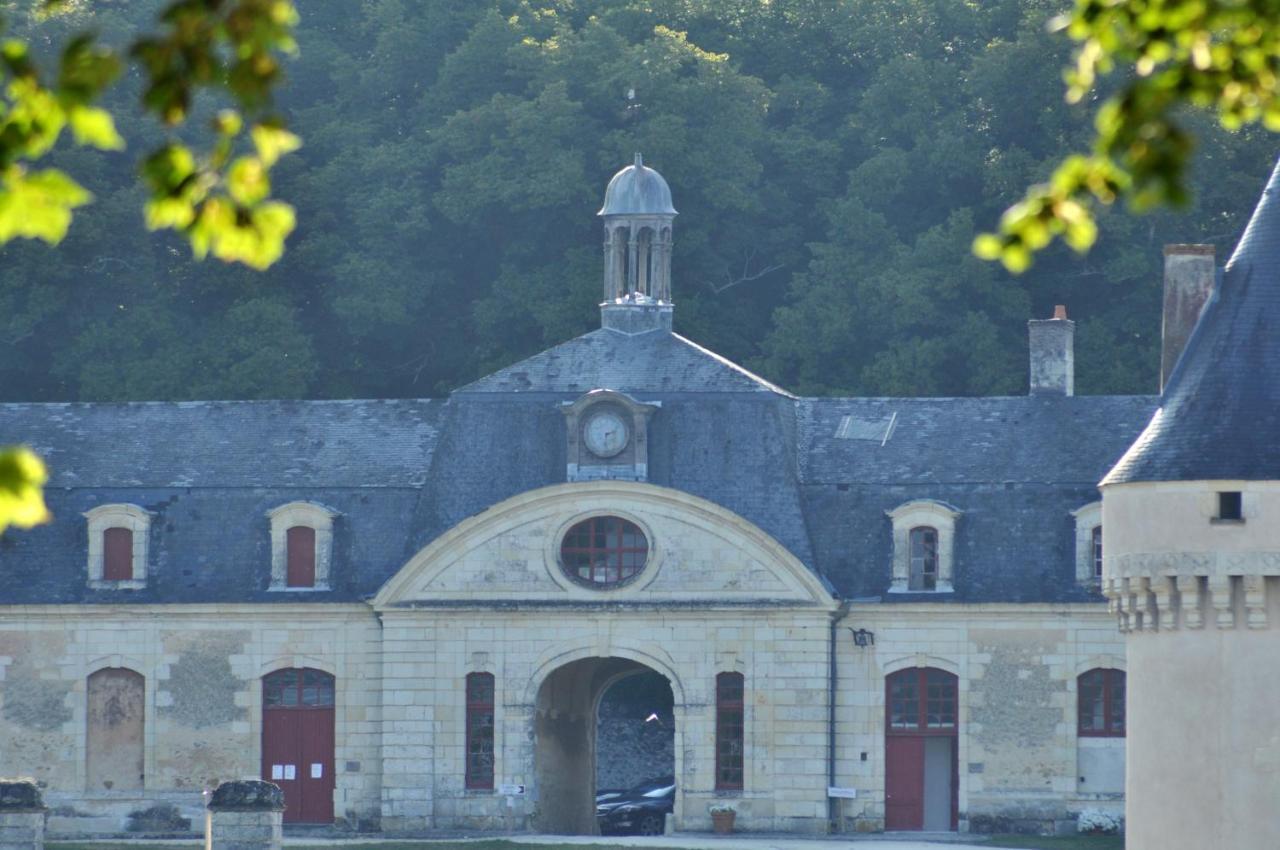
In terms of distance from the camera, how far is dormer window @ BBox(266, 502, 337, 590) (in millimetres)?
46031

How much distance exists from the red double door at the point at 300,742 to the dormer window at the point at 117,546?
2.56 metres

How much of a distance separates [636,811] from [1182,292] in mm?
12244

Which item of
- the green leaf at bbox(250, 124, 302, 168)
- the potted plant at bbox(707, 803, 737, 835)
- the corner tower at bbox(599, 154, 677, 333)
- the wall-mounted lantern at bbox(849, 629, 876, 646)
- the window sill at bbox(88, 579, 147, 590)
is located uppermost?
the corner tower at bbox(599, 154, 677, 333)

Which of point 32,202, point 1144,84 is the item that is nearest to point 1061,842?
point 1144,84

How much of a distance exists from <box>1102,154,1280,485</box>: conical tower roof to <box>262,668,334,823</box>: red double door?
1406 centimetres

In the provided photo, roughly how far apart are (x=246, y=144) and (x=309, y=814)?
18.5m

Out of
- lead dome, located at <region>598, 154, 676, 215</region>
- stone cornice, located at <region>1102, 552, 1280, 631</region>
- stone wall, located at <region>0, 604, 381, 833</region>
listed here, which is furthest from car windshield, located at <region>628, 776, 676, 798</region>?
stone cornice, located at <region>1102, 552, 1280, 631</region>

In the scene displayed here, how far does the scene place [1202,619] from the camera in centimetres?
3450

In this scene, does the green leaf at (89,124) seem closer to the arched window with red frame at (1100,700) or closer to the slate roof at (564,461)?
the slate roof at (564,461)

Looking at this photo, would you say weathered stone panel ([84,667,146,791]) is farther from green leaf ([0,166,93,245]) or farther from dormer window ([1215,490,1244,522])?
green leaf ([0,166,93,245])

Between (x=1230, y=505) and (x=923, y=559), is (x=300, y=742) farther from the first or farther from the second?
(x=1230, y=505)

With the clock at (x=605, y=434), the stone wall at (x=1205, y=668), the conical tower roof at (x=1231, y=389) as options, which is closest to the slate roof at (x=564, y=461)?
the clock at (x=605, y=434)

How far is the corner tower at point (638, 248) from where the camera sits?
155 feet

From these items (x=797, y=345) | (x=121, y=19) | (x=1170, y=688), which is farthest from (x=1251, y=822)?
(x=121, y=19)
